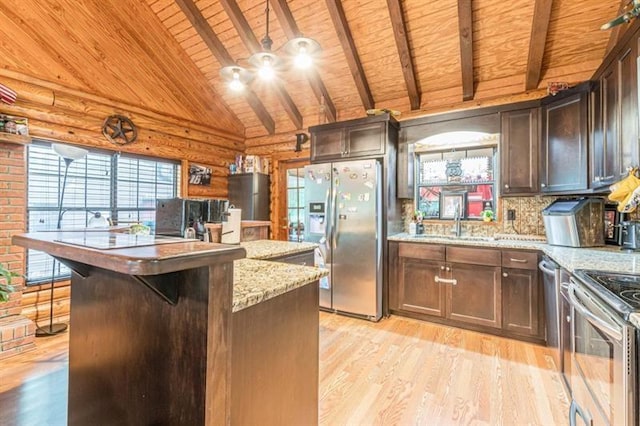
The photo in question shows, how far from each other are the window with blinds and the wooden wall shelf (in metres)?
0.49

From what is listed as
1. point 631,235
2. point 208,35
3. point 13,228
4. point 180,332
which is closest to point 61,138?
point 13,228

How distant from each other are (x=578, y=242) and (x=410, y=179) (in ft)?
5.82

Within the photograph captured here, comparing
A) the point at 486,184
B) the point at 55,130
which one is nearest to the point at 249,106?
the point at 55,130

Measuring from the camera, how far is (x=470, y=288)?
307cm

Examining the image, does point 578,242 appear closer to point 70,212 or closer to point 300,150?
point 300,150

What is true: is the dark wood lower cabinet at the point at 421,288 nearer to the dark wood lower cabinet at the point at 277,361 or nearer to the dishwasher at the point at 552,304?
the dishwasher at the point at 552,304

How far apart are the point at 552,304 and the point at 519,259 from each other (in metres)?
0.56

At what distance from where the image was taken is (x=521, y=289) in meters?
2.83

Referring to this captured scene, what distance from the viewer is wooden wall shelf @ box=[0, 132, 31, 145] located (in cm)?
261

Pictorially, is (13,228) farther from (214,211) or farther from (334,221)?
(334,221)

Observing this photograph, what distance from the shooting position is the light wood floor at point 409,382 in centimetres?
185

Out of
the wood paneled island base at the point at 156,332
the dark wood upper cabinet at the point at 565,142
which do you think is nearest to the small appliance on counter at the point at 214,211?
the wood paneled island base at the point at 156,332

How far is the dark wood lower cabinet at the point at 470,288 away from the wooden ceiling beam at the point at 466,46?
190cm

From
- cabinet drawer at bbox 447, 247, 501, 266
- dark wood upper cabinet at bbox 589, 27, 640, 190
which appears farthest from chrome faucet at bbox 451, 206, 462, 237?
dark wood upper cabinet at bbox 589, 27, 640, 190
